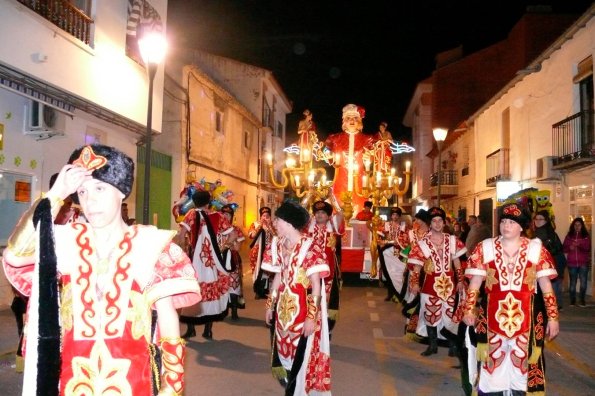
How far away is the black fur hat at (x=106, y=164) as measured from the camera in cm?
256

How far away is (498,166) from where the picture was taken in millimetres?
22938

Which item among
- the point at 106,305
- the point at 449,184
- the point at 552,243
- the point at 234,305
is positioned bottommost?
the point at 234,305

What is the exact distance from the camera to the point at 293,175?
14.4 m

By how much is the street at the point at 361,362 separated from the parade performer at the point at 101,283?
3.60m

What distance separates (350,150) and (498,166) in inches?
364

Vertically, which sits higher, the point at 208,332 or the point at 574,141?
the point at 574,141

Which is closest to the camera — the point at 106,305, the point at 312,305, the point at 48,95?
the point at 106,305

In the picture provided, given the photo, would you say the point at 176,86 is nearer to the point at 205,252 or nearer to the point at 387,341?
the point at 205,252

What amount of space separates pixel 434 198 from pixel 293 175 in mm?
25198

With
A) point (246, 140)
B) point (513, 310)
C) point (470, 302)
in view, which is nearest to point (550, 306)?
point (513, 310)

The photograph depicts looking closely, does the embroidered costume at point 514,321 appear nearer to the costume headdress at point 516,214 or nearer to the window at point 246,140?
the costume headdress at point 516,214

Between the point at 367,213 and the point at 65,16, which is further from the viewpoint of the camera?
the point at 367,213

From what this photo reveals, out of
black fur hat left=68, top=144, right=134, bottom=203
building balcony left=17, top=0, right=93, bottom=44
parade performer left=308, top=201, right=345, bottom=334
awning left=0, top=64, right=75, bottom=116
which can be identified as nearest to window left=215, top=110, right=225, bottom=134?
building balcony left=17, top=0, right=93, bottom=44

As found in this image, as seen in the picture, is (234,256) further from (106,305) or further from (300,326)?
(106,305)
